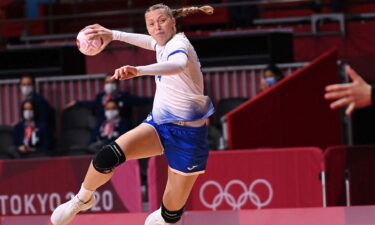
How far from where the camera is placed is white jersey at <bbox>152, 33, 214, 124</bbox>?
7234 millimetres

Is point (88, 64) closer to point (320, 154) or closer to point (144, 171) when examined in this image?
point (144, 171)

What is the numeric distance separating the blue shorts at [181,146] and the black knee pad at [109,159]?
37cm

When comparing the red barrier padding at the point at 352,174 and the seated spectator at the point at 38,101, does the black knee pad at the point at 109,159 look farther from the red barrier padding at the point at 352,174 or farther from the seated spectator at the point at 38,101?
the seated spectator at the point at 38,101

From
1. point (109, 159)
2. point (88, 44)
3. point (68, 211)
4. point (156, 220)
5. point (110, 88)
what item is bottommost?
point (156, 220)

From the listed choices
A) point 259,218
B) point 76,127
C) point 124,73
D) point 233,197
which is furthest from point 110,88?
point 124,73

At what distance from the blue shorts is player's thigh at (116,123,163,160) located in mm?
52

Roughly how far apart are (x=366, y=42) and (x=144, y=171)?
4461 mm

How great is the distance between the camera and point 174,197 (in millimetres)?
7465

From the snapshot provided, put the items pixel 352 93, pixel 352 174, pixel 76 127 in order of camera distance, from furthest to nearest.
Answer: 1. pixel 76 127
2. pixel 352 174
3. pixel 352 93

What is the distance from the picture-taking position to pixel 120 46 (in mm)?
14750

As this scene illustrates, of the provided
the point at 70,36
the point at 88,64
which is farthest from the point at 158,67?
the point at 70,36

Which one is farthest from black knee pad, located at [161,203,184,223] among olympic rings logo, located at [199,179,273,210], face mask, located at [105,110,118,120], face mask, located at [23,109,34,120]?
face mask, located at [23,109,34,120]

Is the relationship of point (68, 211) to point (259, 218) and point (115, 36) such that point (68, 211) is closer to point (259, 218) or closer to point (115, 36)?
point (115, 36)

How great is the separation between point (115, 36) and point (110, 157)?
1.01 meters
